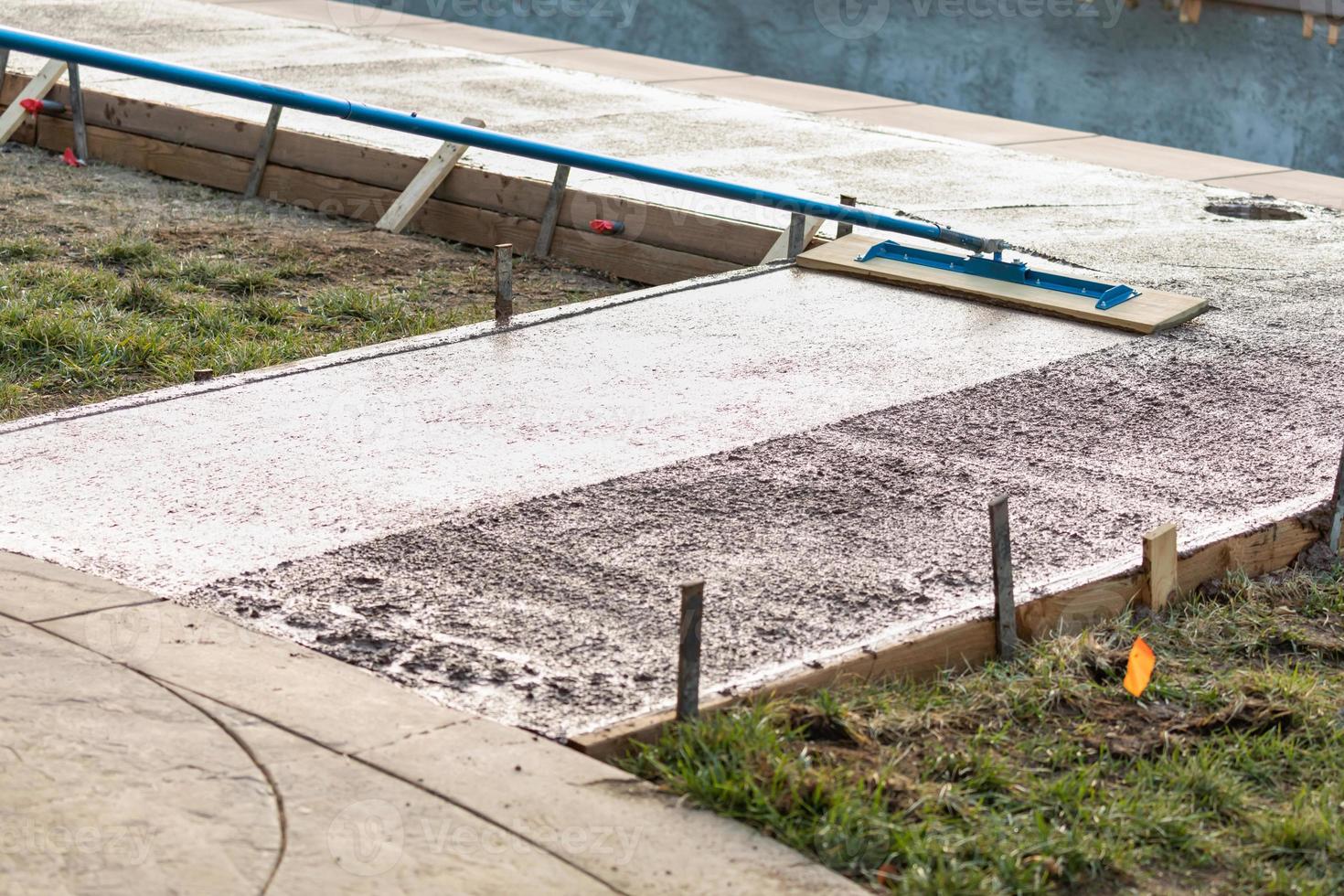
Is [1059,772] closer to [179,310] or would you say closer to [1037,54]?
[179,310]

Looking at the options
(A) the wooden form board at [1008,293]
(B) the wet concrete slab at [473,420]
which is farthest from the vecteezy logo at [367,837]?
(A) the wooden form board at [1008,293]

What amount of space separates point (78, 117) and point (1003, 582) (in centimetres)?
772

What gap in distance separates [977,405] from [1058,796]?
2432 mm

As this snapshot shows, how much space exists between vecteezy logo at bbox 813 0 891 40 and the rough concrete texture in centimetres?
Answer: 1129

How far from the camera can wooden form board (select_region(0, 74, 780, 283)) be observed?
7.64 metres

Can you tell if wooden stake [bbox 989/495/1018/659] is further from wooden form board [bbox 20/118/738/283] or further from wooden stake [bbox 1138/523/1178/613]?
wooden form board [bbox 20/118/738/283]

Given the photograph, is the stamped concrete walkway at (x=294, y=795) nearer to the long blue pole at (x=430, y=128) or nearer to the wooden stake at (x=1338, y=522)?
the wooden stake at (x=1338, y=522)

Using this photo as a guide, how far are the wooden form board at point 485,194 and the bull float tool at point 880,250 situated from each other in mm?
630

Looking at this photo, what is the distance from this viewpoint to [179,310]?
Answer: 693 cm

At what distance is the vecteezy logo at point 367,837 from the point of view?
8.88ft

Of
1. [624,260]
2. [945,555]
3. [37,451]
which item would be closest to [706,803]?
[945,555]

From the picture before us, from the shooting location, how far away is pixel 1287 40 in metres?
15.8

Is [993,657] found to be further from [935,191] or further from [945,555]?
[935,191]

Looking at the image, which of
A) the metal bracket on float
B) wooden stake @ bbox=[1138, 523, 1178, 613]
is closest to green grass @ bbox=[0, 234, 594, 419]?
the metal bracket on float
